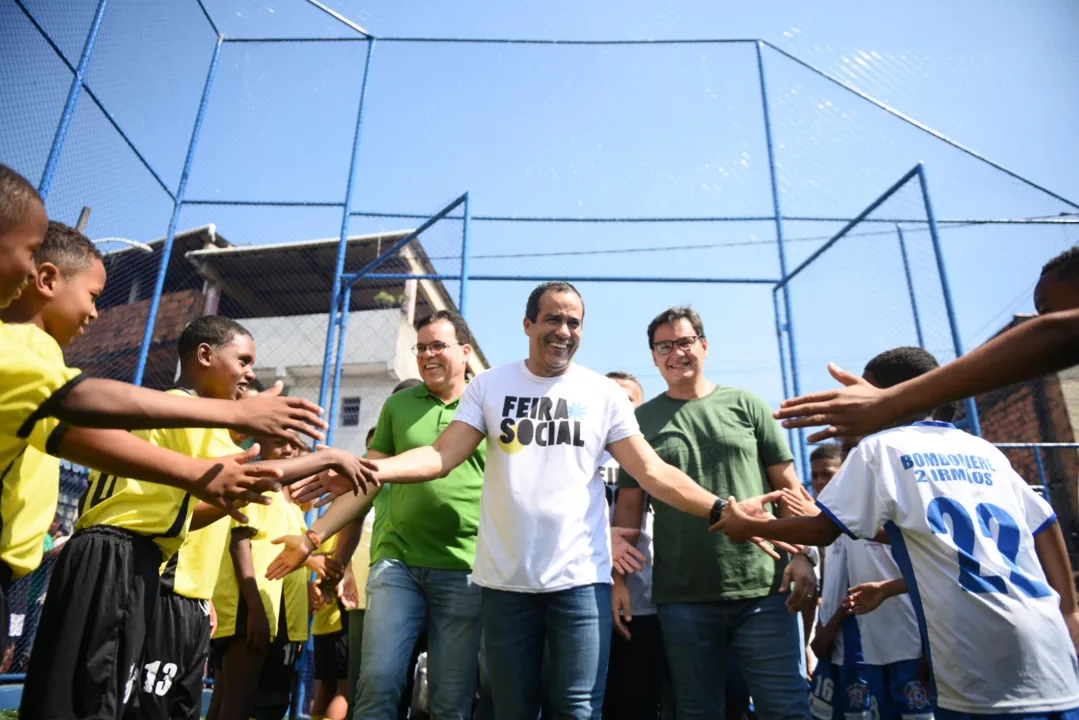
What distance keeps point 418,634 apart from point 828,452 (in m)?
3.12

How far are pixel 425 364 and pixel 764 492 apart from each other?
174 cm

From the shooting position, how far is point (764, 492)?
3.26 meters

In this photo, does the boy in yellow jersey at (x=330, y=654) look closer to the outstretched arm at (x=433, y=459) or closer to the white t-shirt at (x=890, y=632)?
the outstretched arm at (x=433, y=459)

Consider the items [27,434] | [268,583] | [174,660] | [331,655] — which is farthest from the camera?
[331,655]

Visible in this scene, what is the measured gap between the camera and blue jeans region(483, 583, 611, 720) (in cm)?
237

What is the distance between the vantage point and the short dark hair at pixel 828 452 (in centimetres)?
477

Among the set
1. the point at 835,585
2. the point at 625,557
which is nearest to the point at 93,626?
the point at 625,557

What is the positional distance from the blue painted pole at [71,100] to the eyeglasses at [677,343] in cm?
420

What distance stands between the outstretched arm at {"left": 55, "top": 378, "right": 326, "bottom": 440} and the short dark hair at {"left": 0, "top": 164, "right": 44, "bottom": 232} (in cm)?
42

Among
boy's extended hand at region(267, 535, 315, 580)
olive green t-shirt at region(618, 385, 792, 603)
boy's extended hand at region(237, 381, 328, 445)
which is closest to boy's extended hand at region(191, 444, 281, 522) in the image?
Answer: boy's extended hand at region(237, 381, 328, 445)

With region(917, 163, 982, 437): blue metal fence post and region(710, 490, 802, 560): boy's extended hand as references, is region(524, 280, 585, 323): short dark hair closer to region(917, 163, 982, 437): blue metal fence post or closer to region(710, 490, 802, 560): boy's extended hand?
region(710, 490, 802, 560): boy's extended hand

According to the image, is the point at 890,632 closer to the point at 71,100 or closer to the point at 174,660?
the point at 174,660

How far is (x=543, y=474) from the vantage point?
8.57 feet

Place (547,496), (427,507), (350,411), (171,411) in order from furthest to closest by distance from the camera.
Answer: (350,411) → (427,507) → (547,496) → (171,411)
